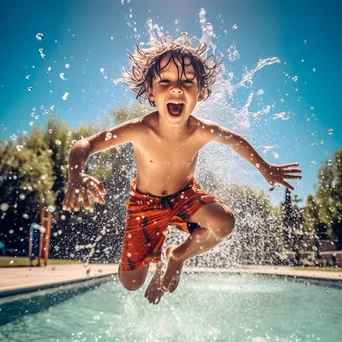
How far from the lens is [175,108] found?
303 centimetres

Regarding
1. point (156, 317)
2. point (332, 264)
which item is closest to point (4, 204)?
point (156, 317)

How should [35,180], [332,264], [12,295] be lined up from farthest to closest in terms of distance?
[35,180], [332,264], [12,295]

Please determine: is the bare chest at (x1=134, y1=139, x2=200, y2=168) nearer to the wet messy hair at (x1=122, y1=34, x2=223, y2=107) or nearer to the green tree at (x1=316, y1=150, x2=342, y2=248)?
the wet messy hair at (x1=122, y1=34, x2=223, y2=107)

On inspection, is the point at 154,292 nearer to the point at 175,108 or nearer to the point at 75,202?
the point at 75,202

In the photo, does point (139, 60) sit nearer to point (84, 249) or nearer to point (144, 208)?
point (144, 208)

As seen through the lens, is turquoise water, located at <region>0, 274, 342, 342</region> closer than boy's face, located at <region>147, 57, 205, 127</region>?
No

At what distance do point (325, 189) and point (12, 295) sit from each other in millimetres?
25064

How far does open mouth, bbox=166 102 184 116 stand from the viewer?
3014mm

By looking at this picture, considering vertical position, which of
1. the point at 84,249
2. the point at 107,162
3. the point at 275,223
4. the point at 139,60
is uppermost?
the point at 107,162

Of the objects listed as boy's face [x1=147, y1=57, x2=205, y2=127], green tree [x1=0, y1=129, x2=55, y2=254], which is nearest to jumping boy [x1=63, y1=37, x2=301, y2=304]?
boy's face [x1=147, y1=57, x2=205, y2=127]

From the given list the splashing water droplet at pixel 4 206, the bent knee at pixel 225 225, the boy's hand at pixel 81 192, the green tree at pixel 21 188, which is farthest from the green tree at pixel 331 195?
the boy's hand at pixel 81 192

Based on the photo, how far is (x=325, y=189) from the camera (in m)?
26.8

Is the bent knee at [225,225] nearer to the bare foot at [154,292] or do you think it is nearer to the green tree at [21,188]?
the bare foot at [154,292]

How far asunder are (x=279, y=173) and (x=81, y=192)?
201cm
